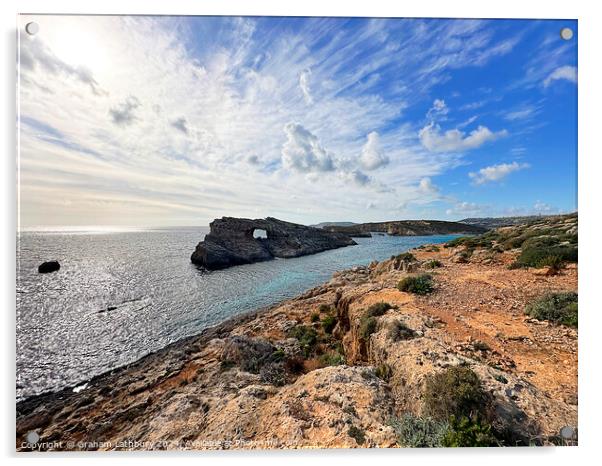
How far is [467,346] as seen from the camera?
13.1 feet

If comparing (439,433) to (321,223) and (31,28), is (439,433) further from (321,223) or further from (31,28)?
(31,28)

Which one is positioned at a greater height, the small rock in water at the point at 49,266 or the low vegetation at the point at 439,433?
the small rock in water at the point at 49,266

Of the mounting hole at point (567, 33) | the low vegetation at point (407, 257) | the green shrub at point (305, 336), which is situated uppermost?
the mounting hole at point (567, 33)

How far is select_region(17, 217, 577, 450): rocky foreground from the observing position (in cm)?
299

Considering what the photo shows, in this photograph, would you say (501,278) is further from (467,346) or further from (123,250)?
(123,250)

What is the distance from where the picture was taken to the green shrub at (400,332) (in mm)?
4332

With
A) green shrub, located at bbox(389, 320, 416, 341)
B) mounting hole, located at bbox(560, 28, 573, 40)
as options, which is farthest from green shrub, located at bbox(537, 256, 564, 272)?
mounting hole, located at bbox(560, 28, 573, 40)

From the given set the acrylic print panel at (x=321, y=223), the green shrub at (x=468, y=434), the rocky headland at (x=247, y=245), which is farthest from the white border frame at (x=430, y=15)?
the rocky headland at (x=247, y=245)

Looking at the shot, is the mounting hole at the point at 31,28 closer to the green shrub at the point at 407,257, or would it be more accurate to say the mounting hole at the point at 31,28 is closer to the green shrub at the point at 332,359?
the green shrub at the point at 332,359

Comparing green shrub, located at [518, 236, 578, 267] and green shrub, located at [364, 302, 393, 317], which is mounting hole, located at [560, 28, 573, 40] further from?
green shrub, located at [364, 302, 393, 317]

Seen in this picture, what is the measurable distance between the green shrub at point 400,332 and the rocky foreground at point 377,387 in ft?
0.09

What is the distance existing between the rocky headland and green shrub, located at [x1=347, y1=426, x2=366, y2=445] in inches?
757

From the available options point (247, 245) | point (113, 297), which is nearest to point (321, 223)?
point (113, 297)
